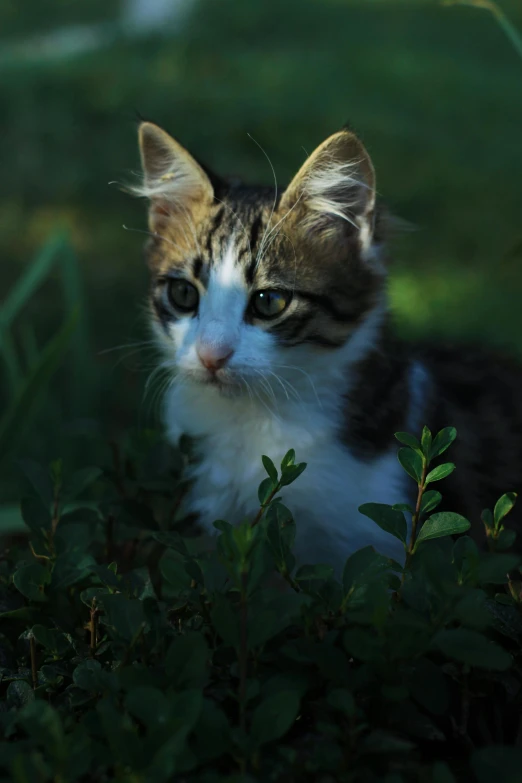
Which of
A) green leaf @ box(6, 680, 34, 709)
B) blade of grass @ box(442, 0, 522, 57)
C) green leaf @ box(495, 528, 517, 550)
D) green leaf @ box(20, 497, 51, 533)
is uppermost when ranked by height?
blade of grass @ box(442, 0, 522, 57)

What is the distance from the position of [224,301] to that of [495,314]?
2239mm

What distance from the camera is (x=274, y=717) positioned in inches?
40.4

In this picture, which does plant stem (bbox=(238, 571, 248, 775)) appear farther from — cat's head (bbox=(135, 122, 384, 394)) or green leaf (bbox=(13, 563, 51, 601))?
cat's head (bbox=(135, 122, 384, 394))

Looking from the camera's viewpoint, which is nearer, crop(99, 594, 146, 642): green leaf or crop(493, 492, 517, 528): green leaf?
crop(99, 594, 146, 642): green leaf

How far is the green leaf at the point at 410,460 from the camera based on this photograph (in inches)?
53.8

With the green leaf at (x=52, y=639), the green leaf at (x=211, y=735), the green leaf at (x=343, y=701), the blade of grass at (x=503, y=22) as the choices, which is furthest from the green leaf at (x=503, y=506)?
the blade of grass at (x=503, y=22)

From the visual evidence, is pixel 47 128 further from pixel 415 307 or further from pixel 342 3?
pixel 342 3

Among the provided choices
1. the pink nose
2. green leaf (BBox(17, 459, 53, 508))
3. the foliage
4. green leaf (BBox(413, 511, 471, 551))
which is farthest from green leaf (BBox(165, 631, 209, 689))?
the pink nose

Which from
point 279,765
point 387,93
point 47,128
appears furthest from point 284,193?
point 387,93

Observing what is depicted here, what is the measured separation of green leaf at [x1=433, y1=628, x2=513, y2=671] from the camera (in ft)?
3.46

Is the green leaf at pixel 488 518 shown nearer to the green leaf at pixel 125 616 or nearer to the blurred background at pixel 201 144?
the green leaf at pixel 125 616

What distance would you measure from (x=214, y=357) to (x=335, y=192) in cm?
52

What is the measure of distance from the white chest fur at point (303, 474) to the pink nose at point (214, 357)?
221 millimetres

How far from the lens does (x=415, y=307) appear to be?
400 cm
